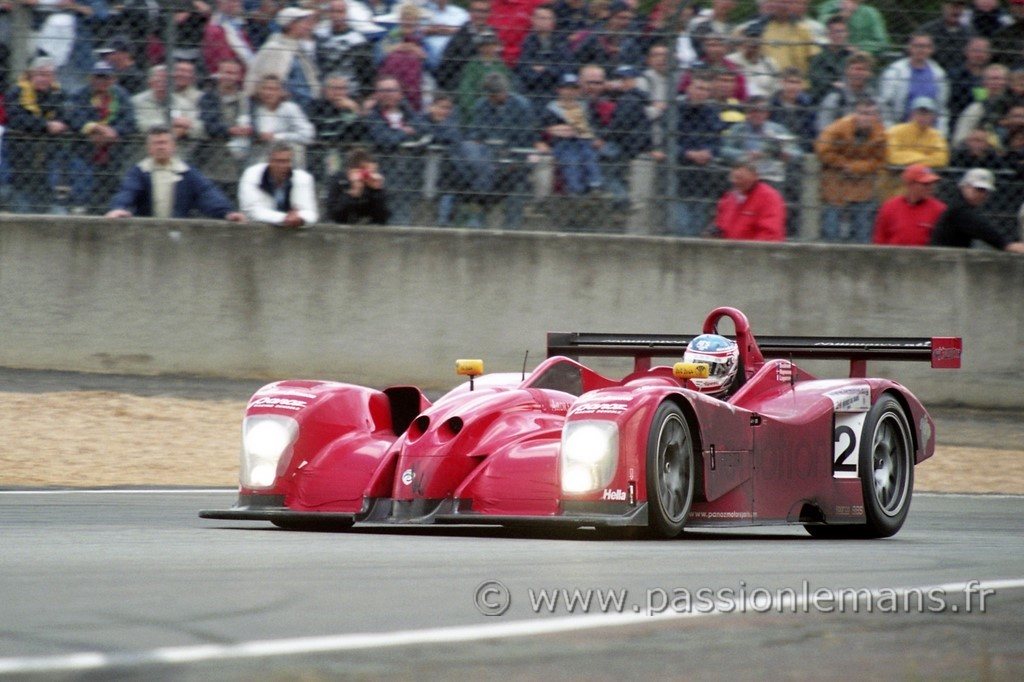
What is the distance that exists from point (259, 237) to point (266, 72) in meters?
1.25

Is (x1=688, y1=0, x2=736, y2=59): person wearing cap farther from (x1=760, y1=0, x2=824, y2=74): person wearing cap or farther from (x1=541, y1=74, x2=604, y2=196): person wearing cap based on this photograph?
(x1=541, y1=74, x2=604, y2=196): person wearing cap

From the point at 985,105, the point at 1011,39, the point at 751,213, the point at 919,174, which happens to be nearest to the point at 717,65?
the point at 751,213

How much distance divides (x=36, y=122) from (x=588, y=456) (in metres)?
6.65

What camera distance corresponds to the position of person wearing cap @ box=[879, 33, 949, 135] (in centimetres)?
1193

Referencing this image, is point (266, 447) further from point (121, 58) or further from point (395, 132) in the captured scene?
point (121, 58)

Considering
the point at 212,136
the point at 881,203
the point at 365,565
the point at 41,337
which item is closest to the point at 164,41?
the point at 212,136

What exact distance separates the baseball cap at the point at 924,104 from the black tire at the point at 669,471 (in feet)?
19.6

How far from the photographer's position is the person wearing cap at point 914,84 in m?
11.9

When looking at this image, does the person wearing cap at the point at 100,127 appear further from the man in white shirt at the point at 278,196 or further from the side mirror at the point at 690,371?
the side mirror at the point at 690,371

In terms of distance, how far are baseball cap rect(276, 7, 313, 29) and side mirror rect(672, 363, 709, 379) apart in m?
5.71

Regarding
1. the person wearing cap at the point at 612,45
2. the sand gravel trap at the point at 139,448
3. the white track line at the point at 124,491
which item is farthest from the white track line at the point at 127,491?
the person wearing cap at the point at 612,45

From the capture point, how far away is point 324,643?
3664mm

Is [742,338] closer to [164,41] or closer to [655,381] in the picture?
[655,381]

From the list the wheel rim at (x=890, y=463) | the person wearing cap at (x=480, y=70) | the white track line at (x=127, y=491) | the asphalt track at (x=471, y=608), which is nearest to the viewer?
the asphalt track at (x=471, y=608)
